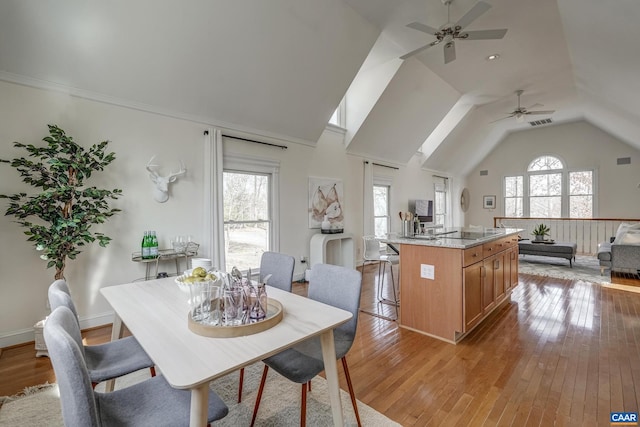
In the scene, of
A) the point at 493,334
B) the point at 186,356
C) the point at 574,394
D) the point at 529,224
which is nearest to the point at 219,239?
the point at 186,356

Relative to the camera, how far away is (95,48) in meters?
A: 2.79

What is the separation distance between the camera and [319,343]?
1754 mm

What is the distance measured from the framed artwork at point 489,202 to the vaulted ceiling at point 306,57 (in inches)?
157

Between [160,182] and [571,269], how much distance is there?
7.48 metres

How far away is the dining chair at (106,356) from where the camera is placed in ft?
4.55

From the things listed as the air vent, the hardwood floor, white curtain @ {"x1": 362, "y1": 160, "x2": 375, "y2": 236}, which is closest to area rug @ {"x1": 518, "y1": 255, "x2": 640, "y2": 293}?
the hardwood floor

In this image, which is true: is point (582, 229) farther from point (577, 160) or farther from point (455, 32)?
point (455, 32)

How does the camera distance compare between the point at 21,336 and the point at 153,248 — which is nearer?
the point at 21,336

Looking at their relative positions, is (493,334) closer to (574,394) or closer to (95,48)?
(574,394)

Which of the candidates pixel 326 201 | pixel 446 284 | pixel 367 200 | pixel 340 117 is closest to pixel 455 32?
pixel 446 284

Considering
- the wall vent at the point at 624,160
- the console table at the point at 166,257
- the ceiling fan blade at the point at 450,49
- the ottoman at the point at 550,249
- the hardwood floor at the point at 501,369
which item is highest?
the ceiling fan blade at the point at 450,49

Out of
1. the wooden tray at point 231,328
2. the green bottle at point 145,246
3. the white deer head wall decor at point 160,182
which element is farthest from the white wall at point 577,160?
the wooden tray at point 231,328

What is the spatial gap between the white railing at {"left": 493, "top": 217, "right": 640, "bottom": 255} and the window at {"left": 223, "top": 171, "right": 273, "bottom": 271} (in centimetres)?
637

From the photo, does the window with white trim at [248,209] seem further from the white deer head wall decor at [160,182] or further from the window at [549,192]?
the window at [549,192]
